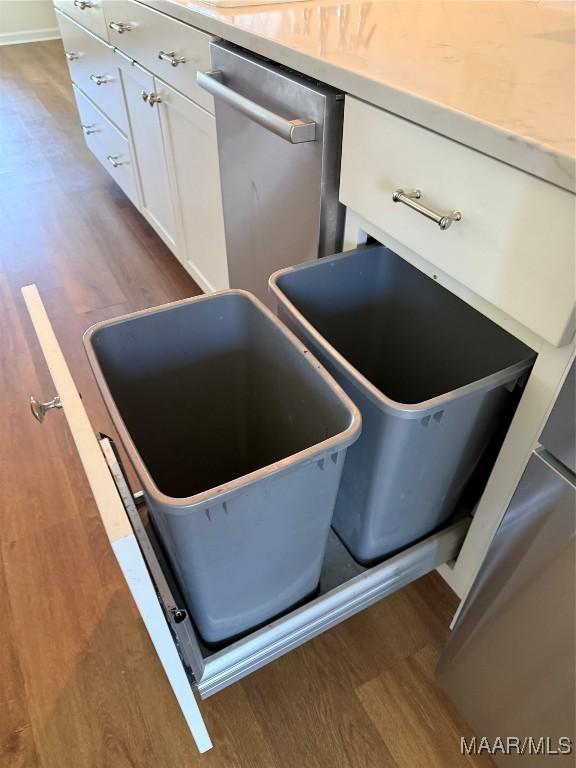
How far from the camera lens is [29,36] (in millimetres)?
4848

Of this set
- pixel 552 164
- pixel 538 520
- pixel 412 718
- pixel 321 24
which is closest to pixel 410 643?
pixel 412 718

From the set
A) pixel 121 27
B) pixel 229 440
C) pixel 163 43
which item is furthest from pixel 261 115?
pixel 121 27

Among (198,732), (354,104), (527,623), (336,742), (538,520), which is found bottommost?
(336,742)

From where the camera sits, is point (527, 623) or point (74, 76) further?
point (74, 76)

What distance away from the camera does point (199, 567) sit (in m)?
0.68

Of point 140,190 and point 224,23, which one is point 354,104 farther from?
point 140,190

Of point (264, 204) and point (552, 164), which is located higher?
point (552, 164)

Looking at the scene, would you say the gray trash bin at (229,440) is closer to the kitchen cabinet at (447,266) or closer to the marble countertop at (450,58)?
the kitchen cabinet at (447,266)

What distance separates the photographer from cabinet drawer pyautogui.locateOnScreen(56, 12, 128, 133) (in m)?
1.91

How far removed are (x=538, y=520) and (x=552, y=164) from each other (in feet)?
1.24

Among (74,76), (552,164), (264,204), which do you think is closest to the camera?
(552,164)

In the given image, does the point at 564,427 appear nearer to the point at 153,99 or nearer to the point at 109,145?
the point at 153,99

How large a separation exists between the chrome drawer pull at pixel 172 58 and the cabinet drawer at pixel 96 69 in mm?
519

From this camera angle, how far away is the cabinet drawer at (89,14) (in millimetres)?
1837
